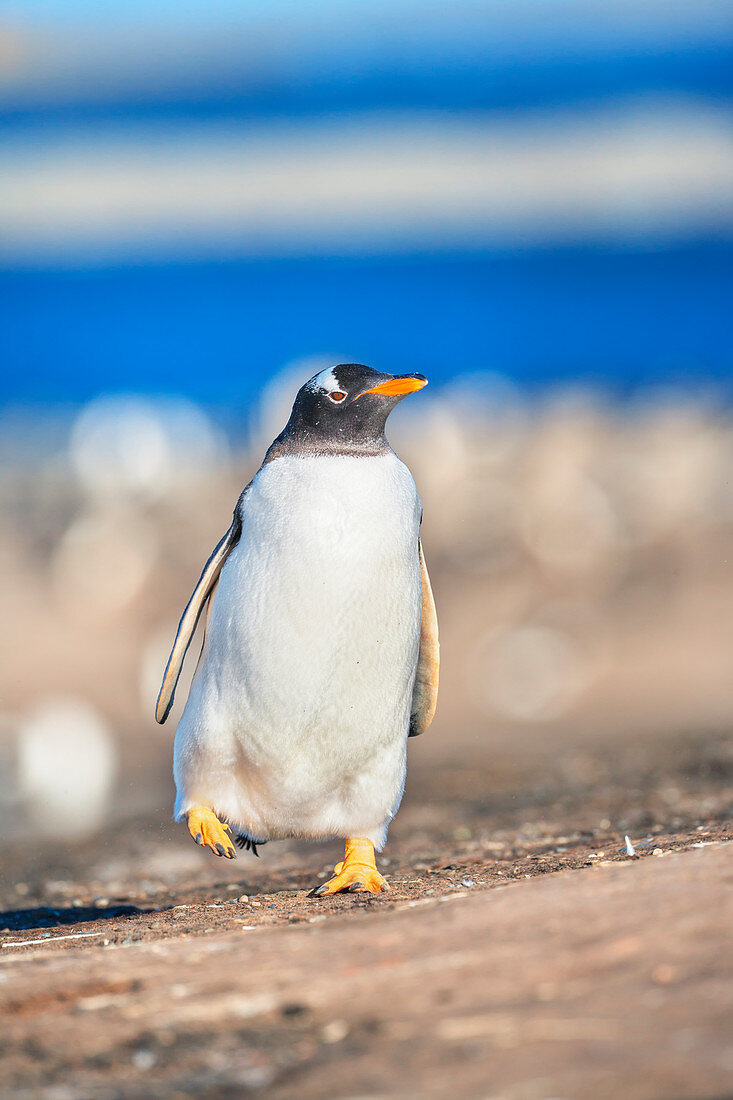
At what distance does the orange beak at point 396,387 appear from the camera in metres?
3.75

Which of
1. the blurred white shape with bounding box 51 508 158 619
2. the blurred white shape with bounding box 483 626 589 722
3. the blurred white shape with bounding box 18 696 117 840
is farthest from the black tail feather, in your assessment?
the blurred white shape with bounding box 51 508 158 619

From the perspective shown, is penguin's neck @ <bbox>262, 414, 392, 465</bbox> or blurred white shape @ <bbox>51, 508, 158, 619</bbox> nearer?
penguin's neck @ <bbox>262, 414, 392, 465</bbox>

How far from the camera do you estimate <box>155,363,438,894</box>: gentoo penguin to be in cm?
372

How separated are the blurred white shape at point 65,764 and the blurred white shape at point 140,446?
5.51 meters

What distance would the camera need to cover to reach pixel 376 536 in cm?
372

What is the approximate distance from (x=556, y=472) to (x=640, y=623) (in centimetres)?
291

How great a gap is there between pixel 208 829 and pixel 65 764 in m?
4.40

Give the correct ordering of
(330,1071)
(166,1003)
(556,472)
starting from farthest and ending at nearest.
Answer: (556,472) → (166,1003) → (330,1071)

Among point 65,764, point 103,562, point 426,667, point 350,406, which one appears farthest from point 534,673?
point 350,406

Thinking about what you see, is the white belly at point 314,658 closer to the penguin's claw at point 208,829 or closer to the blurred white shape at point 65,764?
the penguin's claw at point 208,829

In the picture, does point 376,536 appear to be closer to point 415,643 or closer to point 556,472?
Result: point 415,643

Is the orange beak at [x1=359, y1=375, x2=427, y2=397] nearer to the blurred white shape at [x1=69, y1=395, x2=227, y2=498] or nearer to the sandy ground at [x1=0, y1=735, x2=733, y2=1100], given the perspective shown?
the sandy ground at [x1=0, y1=735, x2=733, y2=1100]

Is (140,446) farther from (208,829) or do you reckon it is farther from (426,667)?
(208,829)

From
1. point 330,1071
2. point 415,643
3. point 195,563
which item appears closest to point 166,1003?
point 330,1071
